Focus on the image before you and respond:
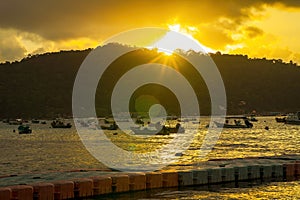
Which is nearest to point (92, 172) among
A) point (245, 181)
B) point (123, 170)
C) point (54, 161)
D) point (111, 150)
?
point (123, 170)

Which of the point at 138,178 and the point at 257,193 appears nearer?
the point at 138,178

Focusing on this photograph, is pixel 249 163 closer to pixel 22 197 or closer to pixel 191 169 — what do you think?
pixel 191 169

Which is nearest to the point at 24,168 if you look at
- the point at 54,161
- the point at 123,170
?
the point at 54,161

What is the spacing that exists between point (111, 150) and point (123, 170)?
5035 centimetres

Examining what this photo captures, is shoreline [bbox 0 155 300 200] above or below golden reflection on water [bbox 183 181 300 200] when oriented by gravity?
above

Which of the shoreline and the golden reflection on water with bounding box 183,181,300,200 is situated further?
the golden reflection on water with bounding box 183,181,300,200

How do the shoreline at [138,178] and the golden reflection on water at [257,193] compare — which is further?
the golden reflection on water at [257,193]

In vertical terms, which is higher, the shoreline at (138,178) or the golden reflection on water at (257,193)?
the shoreline at (138,178)

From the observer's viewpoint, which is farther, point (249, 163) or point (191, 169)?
point (249, 163)

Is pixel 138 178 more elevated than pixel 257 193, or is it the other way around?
pixel 138 178

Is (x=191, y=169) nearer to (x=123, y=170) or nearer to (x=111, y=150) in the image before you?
(x=123, y=170)

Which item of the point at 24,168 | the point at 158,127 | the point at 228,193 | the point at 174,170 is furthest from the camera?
the point at 158,127

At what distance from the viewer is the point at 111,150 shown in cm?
9475

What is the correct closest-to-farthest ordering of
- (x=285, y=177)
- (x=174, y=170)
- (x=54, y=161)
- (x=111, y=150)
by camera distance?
(x=174, y=170) < (x=285, y=177) < (x=54, y=161) < (x=111, y=150)
